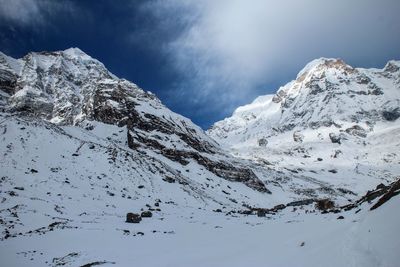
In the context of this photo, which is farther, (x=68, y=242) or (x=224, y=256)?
(x=68, y=242)

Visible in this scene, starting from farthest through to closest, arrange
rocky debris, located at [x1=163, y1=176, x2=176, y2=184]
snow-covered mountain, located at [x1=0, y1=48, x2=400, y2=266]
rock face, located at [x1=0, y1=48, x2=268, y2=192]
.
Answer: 1. rock face, located at [x1=0, y1=48, x2=268, y2=192]
2. rocky debris, located at [x1=163, y1=176, x2=176, y2=184]
3. snow-covered mountain, located at [x1=0, y1=48, x2=400, y2=266]

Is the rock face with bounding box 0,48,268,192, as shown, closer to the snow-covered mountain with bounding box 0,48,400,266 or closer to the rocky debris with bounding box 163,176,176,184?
the snow-covered mountain with bounding box 0,48,400,266

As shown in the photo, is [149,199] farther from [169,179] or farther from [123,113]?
[123,113]

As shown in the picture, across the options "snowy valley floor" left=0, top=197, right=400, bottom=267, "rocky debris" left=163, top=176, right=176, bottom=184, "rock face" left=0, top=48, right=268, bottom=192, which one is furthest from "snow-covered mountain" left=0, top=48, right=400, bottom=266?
"rocky debris" left=163, top=176, right=176, bottom=184

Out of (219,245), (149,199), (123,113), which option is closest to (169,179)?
(149,199)

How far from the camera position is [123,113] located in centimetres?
11700

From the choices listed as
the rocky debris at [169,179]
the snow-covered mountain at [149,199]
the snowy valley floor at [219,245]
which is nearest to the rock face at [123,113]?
the snow-covered mountain at [149,199]

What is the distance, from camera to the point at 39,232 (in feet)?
92.0

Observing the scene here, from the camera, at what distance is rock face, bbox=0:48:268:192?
102 metres

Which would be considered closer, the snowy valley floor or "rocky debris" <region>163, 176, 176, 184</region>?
the snowy valley floor

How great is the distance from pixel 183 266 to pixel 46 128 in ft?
223

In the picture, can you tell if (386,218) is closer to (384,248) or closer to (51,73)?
(384,248)

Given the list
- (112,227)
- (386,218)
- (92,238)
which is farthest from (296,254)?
(112,227)

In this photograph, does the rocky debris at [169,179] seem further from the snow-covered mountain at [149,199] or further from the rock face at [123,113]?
the rock face at [123,113]
